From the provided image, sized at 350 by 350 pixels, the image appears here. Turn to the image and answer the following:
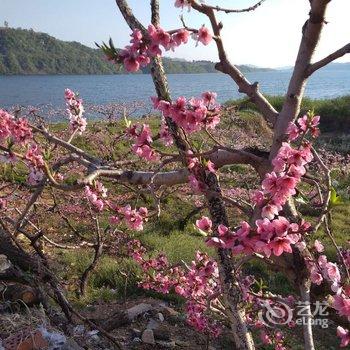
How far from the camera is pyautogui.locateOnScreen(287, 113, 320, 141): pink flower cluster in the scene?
231cm

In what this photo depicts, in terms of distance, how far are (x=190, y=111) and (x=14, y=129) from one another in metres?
1.26

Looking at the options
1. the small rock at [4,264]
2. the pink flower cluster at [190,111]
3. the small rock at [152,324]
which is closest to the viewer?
the pink flower cluster at [190,111]

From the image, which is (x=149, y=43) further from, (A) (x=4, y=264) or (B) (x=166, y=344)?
(B) (x=166, y=344)

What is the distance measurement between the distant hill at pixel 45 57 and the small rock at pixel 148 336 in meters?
114

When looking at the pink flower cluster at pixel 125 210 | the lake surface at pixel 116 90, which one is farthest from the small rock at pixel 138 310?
the lake surface at pixel 116 90

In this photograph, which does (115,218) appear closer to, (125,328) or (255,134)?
(125,328)

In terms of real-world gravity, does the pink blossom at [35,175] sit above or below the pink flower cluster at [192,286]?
above

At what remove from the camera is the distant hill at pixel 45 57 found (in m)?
121

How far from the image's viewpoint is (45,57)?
131 meters

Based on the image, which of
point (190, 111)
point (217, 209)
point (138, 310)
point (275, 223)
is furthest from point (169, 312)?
point (275, 223)

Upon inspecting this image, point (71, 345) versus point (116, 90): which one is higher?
point (71, 345)

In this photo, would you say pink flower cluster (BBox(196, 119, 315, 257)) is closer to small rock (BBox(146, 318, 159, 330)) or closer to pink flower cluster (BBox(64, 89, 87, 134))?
pink flower cluster (BBox(64, 89, 87, 134))

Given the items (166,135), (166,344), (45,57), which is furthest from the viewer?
(45,57)

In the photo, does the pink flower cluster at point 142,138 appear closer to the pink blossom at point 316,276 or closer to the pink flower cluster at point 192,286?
the pink blossom at point 316,276
